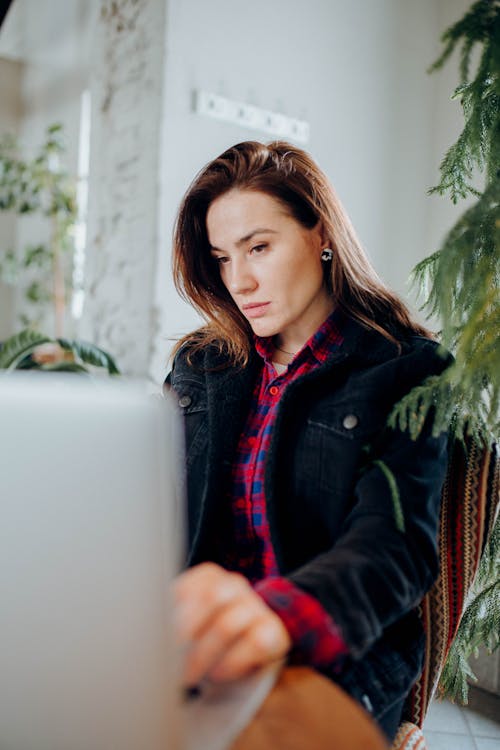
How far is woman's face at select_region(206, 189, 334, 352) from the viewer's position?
1185mm

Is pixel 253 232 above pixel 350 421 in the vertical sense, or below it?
above

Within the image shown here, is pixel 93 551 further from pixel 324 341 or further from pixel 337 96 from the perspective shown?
pixel 337 96

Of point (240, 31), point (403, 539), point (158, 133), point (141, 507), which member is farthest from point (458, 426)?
point (240, 31)

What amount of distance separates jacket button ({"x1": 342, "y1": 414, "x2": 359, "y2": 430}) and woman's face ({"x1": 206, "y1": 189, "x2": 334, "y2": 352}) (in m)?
0.25

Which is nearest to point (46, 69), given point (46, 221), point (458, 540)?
point (46, 221)

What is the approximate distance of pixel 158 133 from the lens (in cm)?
263

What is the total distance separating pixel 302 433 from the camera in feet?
3.47

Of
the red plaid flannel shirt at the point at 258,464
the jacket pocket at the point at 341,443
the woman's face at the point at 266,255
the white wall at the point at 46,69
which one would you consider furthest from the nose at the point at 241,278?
the white wall at the point at 46,69

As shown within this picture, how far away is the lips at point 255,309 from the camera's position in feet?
3.95

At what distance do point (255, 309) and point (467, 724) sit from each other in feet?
4.61

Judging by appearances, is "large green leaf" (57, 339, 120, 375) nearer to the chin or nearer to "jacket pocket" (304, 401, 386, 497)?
the chin

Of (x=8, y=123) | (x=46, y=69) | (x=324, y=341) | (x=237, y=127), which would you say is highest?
(x=46, y=69)

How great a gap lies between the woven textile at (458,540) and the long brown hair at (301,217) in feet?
0.78

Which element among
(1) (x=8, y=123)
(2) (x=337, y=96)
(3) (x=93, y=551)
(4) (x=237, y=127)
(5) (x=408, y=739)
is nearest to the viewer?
(3) (x=93, y=551)
